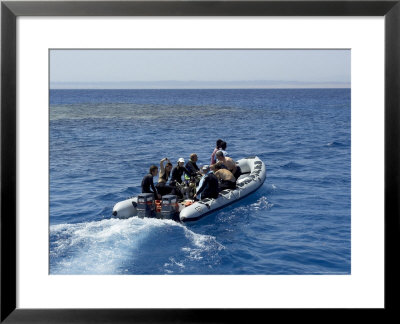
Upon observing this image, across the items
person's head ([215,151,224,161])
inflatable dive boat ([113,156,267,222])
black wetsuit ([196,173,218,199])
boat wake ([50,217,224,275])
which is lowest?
boat wake ([50,217,224,275])

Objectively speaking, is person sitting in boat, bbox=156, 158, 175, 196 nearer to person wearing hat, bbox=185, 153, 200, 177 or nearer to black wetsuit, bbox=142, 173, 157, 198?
black wetsuit, bbox=142, 173, 157, 198

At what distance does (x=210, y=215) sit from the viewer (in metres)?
9.46

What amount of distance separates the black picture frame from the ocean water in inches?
32.3

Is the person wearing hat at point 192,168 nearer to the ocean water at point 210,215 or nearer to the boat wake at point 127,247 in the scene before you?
the ocean water at point 210,215

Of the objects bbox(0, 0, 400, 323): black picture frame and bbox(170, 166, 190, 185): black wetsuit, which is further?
bbox(170, 166, 190, 185): black wetsuit

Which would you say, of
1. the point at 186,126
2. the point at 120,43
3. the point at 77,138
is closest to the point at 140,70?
the point at 186,126

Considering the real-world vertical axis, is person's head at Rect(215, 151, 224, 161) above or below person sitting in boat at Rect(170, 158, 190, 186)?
above

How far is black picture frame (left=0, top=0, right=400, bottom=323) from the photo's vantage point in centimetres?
448

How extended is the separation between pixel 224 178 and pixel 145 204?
2015mm

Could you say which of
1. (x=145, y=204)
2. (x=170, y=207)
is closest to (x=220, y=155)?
(x=170, y=207)

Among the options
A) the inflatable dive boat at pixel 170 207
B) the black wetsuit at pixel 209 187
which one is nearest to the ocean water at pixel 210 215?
the inflatable dive boat at pixel 170 207

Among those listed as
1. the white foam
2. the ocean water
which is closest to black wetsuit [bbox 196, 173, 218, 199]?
the ocean water

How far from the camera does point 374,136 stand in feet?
15.3

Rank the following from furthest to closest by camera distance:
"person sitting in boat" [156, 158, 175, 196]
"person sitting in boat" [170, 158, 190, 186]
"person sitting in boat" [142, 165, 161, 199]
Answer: "person sitting in boat" [170, 158, 190, 186] < "person sitting in boat" [156, 158, 175, 196] < "person sitting in boat" [142, 165, 161, 199]
